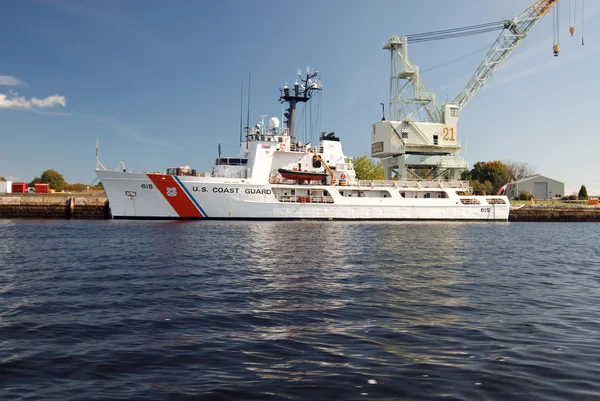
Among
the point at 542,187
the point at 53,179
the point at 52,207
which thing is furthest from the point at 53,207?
the point at 542,187

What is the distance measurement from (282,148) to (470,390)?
113 ft

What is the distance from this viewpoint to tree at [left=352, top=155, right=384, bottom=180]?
69188mm

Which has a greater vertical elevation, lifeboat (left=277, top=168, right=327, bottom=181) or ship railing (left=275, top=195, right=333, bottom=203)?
lifeboat (left=277, top=168, right=327, bottom=181)

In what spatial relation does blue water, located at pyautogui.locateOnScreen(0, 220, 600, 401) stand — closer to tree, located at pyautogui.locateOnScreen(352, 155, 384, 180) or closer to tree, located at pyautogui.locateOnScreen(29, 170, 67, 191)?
tree, located at pyautogui.locateOnScreen(352, 155, 384, 180)

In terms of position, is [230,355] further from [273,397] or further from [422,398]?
[422,398]

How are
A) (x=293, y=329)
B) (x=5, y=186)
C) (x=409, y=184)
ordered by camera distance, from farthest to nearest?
(x=5, y=186)
(x=409, y=184)
(x=293, y=329)

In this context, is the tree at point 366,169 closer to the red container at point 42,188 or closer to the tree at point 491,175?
the tree at point 491,175

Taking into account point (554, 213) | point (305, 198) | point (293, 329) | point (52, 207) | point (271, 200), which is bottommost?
point (293, 329)

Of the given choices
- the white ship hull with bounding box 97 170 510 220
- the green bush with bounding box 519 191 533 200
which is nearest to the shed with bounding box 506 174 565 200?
the green bush with bounding box 519 191 533 200

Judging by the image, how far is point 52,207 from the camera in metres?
40.9

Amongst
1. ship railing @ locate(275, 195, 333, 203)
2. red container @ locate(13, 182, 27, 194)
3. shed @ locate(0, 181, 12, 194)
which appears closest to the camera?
ship railing @ locate(275, 195, 333, 203)

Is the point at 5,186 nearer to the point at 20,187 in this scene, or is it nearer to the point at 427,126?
the point at 20,187

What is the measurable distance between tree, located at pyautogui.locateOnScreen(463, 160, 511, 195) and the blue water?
66990mm

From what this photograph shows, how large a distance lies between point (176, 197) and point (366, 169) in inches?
1611
